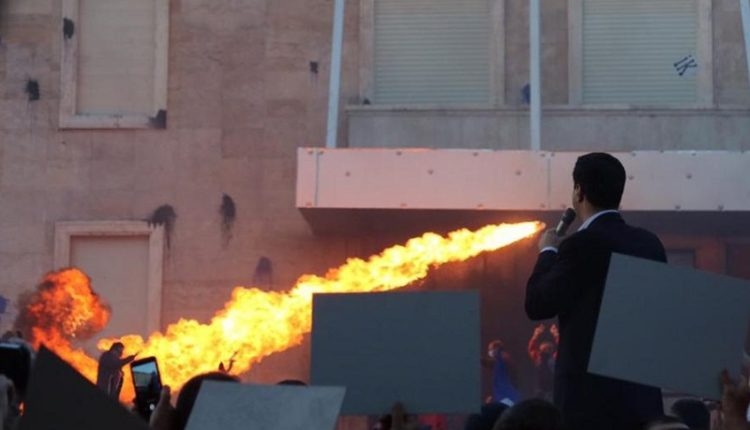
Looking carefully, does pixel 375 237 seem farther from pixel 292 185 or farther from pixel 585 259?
pixel 585 259

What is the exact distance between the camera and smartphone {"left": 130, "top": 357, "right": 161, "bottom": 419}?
22.6 ft

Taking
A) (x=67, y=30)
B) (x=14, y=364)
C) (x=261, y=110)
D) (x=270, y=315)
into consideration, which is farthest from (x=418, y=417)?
(x=67, y=30)

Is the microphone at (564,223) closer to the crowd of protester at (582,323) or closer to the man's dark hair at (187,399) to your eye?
the crowd of protester at (582,323)

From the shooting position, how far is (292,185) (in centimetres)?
1992

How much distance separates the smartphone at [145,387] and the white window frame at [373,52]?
43.1 ft

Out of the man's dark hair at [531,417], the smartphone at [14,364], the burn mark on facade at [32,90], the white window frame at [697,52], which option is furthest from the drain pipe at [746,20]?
the man's dark hair at [531,417]

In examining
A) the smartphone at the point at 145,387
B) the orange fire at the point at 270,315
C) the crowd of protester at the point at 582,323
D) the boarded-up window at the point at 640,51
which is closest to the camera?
the crowd of protester at the point at 582,323

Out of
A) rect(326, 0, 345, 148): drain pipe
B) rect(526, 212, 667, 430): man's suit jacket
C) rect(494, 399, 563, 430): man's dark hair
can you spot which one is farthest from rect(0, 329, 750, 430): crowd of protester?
rect(326, 0, 345, 148): drain pipe

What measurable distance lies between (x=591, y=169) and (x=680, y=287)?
2.17 feet

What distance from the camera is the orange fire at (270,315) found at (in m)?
17.5

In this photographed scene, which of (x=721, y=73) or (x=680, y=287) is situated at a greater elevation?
(x=721, y=73)

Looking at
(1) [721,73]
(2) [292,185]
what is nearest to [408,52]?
(2) [292,185]

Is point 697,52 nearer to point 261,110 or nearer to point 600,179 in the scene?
point 261,110

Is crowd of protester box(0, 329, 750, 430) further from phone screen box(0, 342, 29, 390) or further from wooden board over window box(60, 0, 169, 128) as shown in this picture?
wooden board over window box(60, 0, 169, 128)
